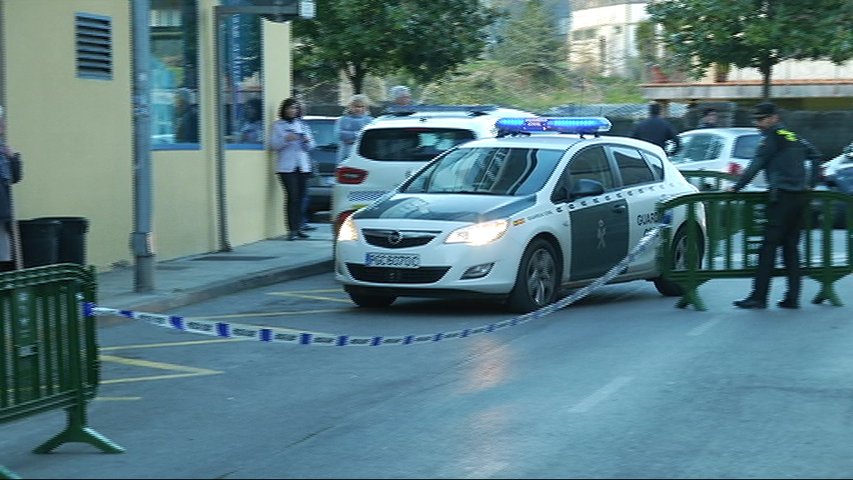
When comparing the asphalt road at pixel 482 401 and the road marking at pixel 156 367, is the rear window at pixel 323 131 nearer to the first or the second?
the asphalt road at pixel 482 401

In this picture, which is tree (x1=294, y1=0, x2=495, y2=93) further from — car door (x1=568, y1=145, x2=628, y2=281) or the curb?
car door (x1=568, y1=145, x2=628, y2=281)

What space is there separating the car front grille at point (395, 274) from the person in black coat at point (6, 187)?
10.2 ft

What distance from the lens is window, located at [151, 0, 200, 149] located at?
1683cm

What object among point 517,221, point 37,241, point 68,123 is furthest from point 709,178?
point 37,241

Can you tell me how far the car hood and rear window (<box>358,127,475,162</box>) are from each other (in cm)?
276

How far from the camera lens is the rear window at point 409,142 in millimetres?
16078

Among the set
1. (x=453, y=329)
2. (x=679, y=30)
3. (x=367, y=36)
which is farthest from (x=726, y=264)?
A: (x=679, y=30)

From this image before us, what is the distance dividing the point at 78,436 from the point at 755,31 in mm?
26490

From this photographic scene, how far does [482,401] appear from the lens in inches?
347

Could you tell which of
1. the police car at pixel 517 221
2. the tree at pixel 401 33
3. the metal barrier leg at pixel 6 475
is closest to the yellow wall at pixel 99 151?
the police car at pixel 517 221

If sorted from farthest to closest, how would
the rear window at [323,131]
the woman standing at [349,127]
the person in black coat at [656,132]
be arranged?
the rear window at [323,131] → the person in black coat at [656,132] → the woman standing at [349,127]

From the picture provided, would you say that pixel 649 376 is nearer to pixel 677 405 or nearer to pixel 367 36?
pixel 677 405

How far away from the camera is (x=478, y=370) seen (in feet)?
32.8

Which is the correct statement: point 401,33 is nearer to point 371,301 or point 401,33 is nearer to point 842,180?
point 842,180
